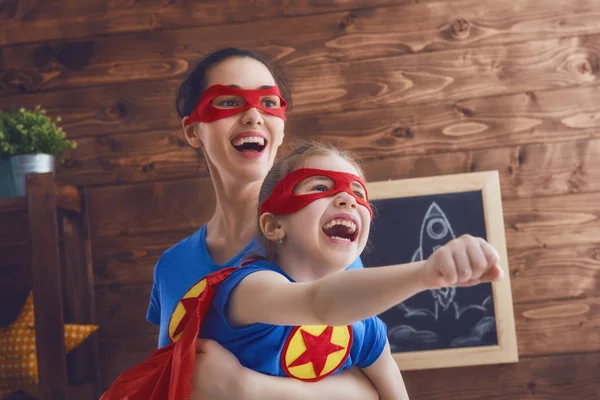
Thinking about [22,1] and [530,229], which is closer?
[530,229]

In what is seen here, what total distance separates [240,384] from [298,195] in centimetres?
30

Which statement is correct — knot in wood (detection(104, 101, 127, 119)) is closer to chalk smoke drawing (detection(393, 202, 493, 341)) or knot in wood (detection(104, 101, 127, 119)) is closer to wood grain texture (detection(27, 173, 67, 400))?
wood grain texture (detection(27, 173, 67, 400))

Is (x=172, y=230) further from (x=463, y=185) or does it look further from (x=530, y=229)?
(x=530, y=229)

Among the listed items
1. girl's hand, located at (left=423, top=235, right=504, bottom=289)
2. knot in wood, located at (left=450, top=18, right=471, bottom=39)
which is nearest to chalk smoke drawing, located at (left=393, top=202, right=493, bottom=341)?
knot in wood, located at (left=450, top=18, right=471, bottom=39)

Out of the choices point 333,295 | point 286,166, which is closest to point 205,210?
point 286,166

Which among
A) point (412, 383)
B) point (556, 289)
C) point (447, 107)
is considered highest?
point (447, 107)

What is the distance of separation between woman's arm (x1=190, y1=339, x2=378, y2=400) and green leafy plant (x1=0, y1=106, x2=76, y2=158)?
1324mm

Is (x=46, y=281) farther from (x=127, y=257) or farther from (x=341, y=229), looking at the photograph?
(x=341, y=229)

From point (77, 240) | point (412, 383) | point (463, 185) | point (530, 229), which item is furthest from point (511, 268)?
point (77, 240)

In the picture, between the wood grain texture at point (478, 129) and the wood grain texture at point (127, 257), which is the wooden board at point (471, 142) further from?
the wood grain texture at point (127, 257)

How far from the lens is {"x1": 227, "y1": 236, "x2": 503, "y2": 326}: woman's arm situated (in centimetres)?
66

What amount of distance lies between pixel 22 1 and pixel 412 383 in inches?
73.7

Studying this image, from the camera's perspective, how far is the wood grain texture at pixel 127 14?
255 cm

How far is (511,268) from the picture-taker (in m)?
2.46
